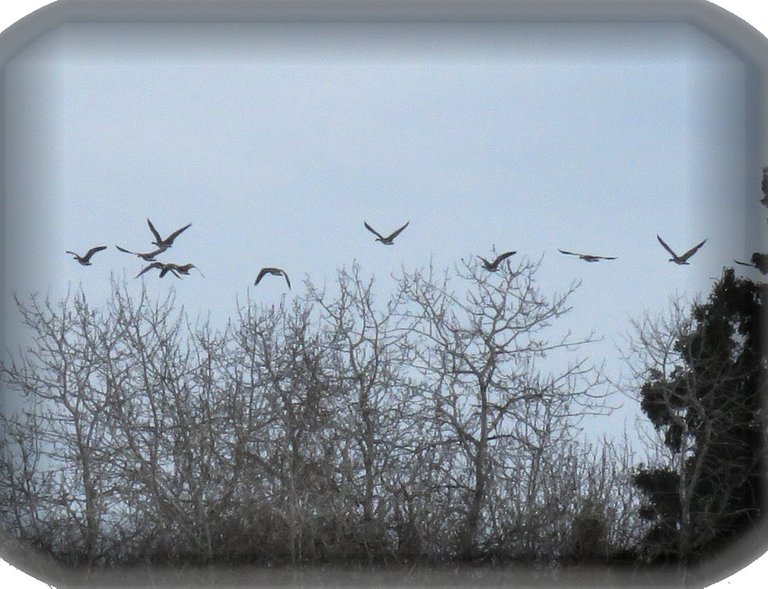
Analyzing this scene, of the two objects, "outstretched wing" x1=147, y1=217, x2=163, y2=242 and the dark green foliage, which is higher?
"outstretched wing" x1=147, y1=217, x2=163, y2=242

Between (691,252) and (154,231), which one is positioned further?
(154,231)

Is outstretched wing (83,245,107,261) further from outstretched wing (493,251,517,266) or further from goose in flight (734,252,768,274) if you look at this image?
goose in flight (734,252,768,274)

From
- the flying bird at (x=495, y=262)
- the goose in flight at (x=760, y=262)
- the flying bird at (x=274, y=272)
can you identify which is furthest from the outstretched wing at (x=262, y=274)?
the goose in flight at (x=760, y=262)

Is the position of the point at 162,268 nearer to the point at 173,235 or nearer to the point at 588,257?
the point at 173,235

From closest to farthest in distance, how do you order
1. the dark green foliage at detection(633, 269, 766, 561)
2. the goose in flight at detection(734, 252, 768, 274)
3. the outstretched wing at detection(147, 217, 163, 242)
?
the goose in flight at detection(734, 252, 768, 274) → the dark green foliage at detection(633, 269, 766, 561) → the outstretched wing at detection(147, 217, 163, 242)

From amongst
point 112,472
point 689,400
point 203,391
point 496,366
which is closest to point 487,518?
point 496,366

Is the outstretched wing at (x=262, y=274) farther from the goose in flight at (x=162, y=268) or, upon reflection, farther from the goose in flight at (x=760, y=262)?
the goose in flight at (x=760, y=262)

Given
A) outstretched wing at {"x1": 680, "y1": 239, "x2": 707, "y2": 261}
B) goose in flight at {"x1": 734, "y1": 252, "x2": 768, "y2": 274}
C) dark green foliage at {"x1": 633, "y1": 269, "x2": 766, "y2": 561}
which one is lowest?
dark green foliage at {"x1": 633, "y1": 269, "x2": 766, "y2": 561}

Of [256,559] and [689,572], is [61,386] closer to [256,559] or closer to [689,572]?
[256,559]

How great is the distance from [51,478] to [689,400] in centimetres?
291

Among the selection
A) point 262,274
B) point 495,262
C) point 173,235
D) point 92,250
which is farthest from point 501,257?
point 92,250

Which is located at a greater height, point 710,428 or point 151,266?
point 151,266

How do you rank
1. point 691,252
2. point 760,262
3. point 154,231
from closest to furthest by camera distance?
point 760,262 < point 691,252 < point 154,231

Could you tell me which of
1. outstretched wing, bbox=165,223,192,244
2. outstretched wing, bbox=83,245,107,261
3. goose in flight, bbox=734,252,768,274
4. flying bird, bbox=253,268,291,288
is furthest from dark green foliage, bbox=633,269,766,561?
outstretched wing, bbox=83,245,107,261
